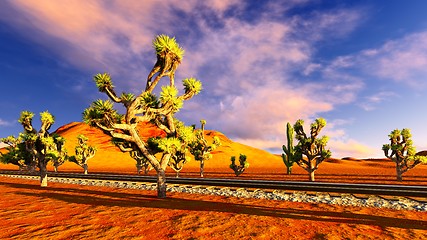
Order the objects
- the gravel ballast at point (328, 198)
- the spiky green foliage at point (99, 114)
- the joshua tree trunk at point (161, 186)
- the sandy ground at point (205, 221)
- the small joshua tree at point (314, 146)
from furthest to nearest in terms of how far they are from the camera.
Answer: the small joshua tree at point (314, 146) → the joshua tree trunk at point (161, 186) → the spiky green foliage at point (99, 114) → the gravel ballast at point (328, 198) → the sandy ground at point (205, 221)

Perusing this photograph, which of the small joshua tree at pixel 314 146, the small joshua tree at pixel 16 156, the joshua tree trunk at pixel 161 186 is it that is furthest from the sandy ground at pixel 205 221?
the small joshua tree at pixel 16 156

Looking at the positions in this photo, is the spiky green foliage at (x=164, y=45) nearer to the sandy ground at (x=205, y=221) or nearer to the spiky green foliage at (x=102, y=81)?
the spiky green foliage at (x=102, y=81)

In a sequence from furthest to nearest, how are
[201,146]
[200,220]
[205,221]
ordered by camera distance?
[201,146]
[200,220]
[205,221]

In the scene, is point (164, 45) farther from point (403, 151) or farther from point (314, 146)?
point (403, 151)

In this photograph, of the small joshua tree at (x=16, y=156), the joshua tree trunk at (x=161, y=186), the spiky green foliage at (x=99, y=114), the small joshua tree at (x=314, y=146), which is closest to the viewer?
the spiky green foliage at (x=99, y=114)

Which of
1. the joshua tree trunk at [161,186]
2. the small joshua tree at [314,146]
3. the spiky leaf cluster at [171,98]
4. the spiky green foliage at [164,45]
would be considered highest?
the spiky green foliage at [164,45]

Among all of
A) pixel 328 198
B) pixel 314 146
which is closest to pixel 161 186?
pixel 328 198

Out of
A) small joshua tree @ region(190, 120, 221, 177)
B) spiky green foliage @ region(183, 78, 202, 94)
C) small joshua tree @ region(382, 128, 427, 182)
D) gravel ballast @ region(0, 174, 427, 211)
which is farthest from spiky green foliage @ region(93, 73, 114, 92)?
small joshua tree @ region(382, 128, 427, 182)

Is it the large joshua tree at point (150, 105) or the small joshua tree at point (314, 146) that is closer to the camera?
the large joshua tree at point (150, 105)

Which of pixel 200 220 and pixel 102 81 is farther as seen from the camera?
pixel 102 81

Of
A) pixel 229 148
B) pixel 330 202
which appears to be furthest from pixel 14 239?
pixel 229 148

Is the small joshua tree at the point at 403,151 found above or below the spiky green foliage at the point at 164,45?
below

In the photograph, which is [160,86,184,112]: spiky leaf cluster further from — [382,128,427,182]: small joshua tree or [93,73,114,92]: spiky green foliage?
[382,128,427,182]: small joshua tree

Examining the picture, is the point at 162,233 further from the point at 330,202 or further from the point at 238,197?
the point at 330,202
